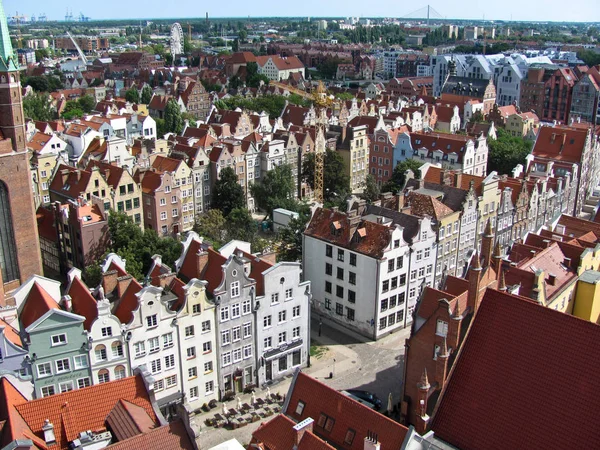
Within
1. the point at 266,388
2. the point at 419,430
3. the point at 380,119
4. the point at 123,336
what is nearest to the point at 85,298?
the point at 123,336

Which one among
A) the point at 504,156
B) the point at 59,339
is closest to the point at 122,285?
the point at 59,339

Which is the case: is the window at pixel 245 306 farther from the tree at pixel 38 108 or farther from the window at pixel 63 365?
the tree at pixel 38 108

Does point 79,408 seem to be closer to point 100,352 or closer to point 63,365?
point 63,365

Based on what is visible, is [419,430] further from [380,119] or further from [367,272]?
[380,119]

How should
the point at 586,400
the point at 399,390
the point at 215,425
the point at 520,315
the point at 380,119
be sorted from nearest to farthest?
the point at 586,400 → the point at 520,315 → the point at 215,425 → the point at 399,390 → the point at 380,119

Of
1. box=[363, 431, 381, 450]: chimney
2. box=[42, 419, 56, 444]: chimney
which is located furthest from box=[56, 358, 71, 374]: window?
box=[363, 431, 381, 450]: chimney

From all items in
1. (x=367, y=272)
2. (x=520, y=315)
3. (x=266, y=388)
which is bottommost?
(x=266, y=388)

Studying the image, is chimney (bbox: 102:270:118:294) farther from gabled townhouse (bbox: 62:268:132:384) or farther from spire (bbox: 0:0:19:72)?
spire (bbox: 0:0:19:72)

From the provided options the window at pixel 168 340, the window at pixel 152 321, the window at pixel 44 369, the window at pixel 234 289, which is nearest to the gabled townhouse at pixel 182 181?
the window at pixel 234 289
